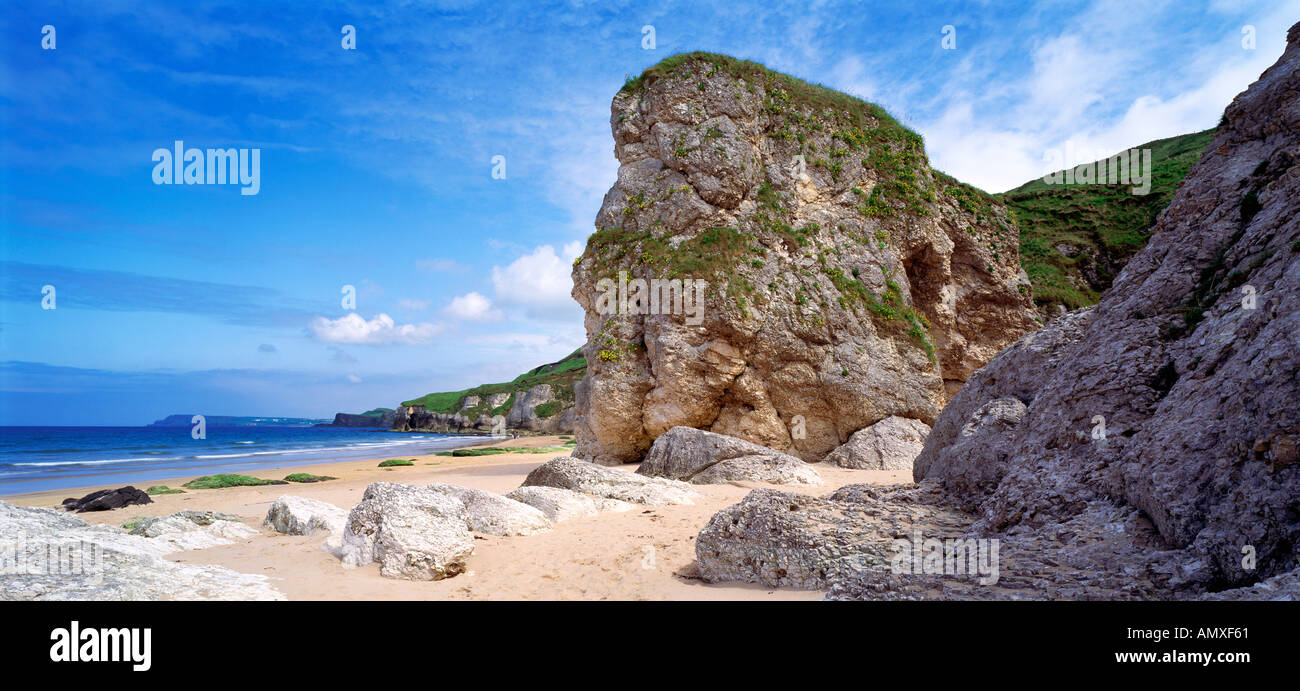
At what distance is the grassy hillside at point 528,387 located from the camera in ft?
264

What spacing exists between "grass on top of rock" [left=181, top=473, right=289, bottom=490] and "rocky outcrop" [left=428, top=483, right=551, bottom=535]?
13.7m

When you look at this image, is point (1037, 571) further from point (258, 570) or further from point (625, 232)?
point (625, 232)

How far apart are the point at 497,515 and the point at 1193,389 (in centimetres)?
825

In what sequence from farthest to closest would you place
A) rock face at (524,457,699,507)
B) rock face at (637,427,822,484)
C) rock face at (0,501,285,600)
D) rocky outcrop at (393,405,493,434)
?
rocky outcrop at (393,405,493,434), rock face at (637,427,822,484), rock face at (524,457,699,507), rock face at (0,501,285,600)

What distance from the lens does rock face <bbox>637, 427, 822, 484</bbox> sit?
1420 cm

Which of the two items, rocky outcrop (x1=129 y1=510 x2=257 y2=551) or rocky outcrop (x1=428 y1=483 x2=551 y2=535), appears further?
rocky outcrop (x1=428 y1=483 x2=551 y2=535)

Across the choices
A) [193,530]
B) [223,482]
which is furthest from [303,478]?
[193,530]

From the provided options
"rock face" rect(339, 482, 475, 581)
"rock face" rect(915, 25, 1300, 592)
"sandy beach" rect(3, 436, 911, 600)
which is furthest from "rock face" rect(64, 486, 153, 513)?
"rock face" rect(915, 25, 1300, 592)

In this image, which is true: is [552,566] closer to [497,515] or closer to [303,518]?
[497,515]

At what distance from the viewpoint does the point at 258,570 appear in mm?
6645

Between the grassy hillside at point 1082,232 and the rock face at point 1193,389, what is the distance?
24273mm

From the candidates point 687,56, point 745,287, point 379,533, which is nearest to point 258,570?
point 379,533

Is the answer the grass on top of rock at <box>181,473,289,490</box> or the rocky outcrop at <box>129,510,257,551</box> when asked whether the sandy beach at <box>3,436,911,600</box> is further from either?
the grass on top of rock at <box>181,473,289,490</box>

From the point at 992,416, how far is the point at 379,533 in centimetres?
737
